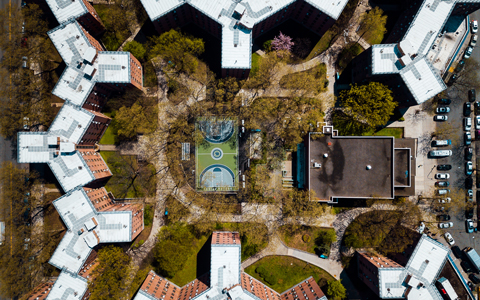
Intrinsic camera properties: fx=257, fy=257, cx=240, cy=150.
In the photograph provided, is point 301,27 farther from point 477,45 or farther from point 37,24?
point 37,24

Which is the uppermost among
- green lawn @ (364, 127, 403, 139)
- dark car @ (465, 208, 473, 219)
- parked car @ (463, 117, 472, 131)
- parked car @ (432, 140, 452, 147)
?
parked car @ (463, 117, 472, 131)

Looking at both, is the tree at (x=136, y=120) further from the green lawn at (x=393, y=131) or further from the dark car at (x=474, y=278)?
the dark car at (x=474, y=278)

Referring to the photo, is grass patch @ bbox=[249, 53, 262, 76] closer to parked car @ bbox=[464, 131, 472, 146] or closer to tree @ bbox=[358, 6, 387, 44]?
tree @ bbox=[358, 6, 387, 44]

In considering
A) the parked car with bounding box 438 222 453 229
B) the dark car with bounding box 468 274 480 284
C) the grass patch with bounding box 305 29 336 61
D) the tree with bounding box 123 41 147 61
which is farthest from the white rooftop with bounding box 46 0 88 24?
the dark car with bounding box 468 274 480 284

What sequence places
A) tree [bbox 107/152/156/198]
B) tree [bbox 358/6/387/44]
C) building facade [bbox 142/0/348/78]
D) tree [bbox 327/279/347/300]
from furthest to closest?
tree [bbox 107/152/156/198], tree [bbox 358/6/387/44], tree [bbox 327/279/347/300], building facade [bbox 142/0/348/78]

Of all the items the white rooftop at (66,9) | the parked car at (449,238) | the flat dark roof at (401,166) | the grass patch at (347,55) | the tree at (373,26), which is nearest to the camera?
the white rooftop at (66,9)

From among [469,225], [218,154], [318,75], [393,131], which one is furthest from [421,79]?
[218,154]

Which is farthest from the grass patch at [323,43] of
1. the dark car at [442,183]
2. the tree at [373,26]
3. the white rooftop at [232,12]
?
the dark car at [442,183]

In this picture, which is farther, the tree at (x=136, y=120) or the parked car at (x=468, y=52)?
the parked car at (x=468, y=52)
